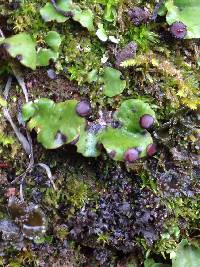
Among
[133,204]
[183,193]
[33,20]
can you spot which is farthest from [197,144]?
[33,20]

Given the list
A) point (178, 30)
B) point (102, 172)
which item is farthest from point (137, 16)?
point (102, 172)

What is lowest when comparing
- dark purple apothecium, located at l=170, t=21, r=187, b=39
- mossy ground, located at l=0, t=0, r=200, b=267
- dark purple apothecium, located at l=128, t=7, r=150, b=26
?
mossy ground, located at l=0, t=0, r=200, b=267

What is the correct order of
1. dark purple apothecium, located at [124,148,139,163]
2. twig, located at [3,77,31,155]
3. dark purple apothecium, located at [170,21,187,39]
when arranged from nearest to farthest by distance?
dark purple apothecium, located at [124,148,139,163], twig, located at [3,77,31,155], dark purple apothecium, located at [170,21,187,39]

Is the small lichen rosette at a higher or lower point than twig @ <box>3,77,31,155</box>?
higher

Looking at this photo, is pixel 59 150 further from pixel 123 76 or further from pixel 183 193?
pixel 183 193

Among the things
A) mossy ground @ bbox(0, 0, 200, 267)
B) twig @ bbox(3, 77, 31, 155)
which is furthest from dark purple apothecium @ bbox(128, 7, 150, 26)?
twig @ bbox(3, 77, 31, 155)

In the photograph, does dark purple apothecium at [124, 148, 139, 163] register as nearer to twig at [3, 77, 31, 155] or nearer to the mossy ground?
the mossy ground
